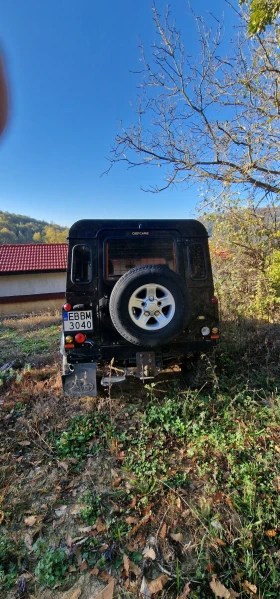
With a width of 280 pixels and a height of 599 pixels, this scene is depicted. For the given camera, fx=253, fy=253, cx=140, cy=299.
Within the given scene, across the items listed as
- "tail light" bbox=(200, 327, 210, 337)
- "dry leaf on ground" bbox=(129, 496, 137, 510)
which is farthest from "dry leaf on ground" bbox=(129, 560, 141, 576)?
"tail light" bbox=(200, 327, 210, 337)

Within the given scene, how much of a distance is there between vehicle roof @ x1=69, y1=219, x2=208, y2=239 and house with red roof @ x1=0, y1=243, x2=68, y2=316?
1629 centimetres

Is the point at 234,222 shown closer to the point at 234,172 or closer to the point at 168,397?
the point at 234,172

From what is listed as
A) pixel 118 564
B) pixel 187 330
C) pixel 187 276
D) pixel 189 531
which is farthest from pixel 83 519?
pixel 187 276

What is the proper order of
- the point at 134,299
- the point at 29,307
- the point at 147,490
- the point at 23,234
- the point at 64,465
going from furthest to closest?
1. the point at 23,234
2. the point at 29,307
3. the point at 134,299
4. the point at 64,465
5. the point at 147,490

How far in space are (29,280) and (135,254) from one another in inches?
688

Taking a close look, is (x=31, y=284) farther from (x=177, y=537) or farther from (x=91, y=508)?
(x=177, y=537)

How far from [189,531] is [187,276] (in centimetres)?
266

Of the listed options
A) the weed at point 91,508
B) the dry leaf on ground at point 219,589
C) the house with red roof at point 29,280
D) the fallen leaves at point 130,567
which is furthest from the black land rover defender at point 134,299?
the house with red roof at point 29,280

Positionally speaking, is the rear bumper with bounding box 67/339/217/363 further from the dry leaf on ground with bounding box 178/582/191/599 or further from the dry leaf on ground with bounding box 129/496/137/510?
the dry leaf on ground with bounding box 178/582/191/599

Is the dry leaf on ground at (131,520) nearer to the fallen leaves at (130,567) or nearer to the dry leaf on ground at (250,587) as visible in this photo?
the fallen leaves at (130,567)

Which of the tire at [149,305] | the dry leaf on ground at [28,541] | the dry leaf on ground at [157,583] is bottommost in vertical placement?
the dry leaf on ground at [28,541]

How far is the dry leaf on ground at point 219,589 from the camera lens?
152cm

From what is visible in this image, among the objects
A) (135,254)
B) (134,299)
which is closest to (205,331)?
(134,299)

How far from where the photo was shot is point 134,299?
309 cm
